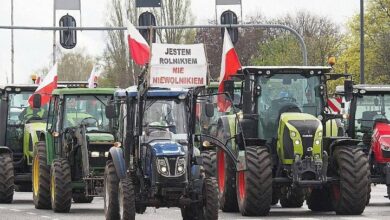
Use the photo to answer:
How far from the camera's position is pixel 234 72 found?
2617 cm

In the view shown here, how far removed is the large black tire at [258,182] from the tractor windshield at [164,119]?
109 inches

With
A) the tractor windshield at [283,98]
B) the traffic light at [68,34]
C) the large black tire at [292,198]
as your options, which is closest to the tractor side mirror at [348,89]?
the tractor windshield at [283,98]

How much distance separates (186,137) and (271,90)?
4.61 m

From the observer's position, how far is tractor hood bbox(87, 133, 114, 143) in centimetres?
2608

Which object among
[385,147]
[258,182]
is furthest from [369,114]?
[258,182]

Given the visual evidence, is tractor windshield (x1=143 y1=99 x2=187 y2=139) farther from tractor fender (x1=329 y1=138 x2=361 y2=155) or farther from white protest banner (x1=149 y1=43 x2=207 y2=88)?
tractor fender (x1=329 y1=138 x2=361 y2=155)

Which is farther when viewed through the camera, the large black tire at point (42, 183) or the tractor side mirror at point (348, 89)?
the large black tire at point (42, 183)

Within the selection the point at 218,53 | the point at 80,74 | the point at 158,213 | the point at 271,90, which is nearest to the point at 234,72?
the point at 271,90

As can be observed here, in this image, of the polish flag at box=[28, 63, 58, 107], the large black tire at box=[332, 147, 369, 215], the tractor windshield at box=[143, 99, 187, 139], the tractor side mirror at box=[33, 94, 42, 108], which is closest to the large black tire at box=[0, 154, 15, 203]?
the polish flag at box=[28, 63, 58, 107]

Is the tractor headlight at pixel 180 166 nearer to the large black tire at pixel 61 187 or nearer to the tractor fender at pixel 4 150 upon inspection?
the large black tire at pixel 61 187

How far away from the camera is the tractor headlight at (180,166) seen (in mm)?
20312

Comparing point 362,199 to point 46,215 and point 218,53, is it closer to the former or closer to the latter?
point 46,215

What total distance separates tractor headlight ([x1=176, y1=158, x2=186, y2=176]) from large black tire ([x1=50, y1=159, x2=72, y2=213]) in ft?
18.9

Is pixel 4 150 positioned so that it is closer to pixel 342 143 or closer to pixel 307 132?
pixel 307 132
